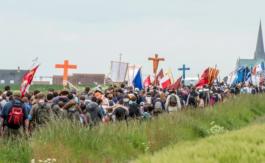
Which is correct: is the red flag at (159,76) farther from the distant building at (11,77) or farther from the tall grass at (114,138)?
the tall grass at (114,138)

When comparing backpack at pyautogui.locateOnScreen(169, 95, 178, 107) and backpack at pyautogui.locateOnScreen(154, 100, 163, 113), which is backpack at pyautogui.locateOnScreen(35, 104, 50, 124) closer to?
backpack at pyautogui.locateOnScreen(154, 100, 163, 113)

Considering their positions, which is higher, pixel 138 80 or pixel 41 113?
pixel 138 80

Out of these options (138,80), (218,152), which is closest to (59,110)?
(218,152)

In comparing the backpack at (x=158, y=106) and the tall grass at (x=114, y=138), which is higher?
the backpack at (x=158, y=106)

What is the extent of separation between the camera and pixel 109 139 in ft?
57.9

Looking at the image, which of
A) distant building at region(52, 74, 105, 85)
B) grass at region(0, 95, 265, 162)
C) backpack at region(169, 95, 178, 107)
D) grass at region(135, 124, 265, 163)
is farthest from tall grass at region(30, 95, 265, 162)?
distant building at region(52, 74, 105, 85)

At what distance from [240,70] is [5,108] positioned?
37371 mm

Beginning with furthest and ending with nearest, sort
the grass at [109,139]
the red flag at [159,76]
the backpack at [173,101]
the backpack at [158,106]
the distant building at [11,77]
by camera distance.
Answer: the distant building at [11,77], the red flag at [159,76], the backpack at [173,101], the backpack at [158,106], the grass at [109,139]

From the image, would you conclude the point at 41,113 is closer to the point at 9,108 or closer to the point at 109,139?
the point at 9,108

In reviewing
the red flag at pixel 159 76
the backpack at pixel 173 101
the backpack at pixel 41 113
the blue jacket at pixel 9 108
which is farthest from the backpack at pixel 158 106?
the red flag at pixel 159 76

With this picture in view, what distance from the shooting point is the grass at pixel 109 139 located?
15297mm

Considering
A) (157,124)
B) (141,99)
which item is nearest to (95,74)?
(141,99)

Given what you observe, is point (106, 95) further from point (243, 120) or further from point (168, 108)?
point (243, 120)

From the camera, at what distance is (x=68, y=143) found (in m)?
16.0
